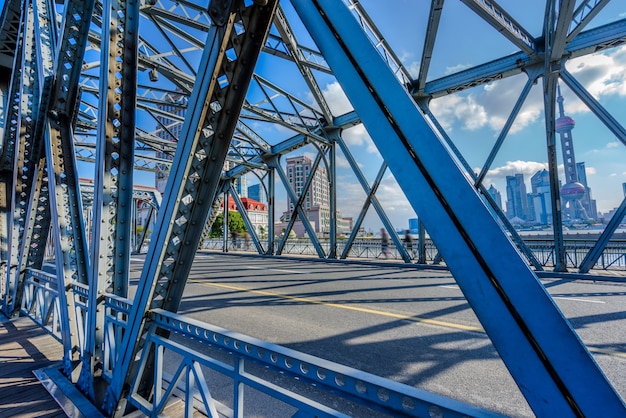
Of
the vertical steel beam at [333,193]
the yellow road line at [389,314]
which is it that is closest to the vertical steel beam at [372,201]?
the vertical steel beam at [333,193]

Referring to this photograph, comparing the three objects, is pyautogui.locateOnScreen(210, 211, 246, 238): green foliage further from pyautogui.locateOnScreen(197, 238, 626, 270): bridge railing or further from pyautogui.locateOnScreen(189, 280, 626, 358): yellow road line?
pyautogui.locateOnScreen(189, 280, 626, 358): yellow road line

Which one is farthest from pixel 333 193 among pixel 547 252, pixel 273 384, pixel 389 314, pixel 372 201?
pixel 273 384

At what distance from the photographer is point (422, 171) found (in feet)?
3.92

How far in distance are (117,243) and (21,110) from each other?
4.65 metres

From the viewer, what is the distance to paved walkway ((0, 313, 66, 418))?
2854 millimetres

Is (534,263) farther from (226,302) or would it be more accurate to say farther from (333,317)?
(226,302)

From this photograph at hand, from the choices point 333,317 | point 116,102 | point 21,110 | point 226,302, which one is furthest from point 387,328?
point 21,110

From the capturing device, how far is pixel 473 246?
1.07 m

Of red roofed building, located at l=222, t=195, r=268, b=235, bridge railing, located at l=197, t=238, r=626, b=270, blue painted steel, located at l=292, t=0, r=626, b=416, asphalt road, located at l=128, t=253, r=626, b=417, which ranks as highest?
red roofed building, located at l=222, t=195, r=268, b=235

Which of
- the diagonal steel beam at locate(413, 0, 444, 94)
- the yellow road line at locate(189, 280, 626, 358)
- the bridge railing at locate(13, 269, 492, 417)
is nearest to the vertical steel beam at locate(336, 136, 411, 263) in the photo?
the diagonal steel beam at locate(413, 0, 444, 94)

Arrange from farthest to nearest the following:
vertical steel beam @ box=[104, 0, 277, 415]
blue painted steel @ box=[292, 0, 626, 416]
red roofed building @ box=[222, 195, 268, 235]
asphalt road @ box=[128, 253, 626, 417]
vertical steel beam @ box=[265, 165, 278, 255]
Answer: red roofed building @ box=[222, 195, 268, 235], vertical steel beam @ box=[265, 165, 278, 255], asphalt road @ box=[128, 253, 626, 417], vertical steel beam @ box=[104, 0, 277, 415], blue painted steel @ box=[292, 0, 626, 416]

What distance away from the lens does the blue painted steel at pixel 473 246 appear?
87 cm

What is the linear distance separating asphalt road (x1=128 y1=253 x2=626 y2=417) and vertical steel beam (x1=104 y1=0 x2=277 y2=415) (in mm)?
2375

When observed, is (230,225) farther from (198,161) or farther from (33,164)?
(198,161)
